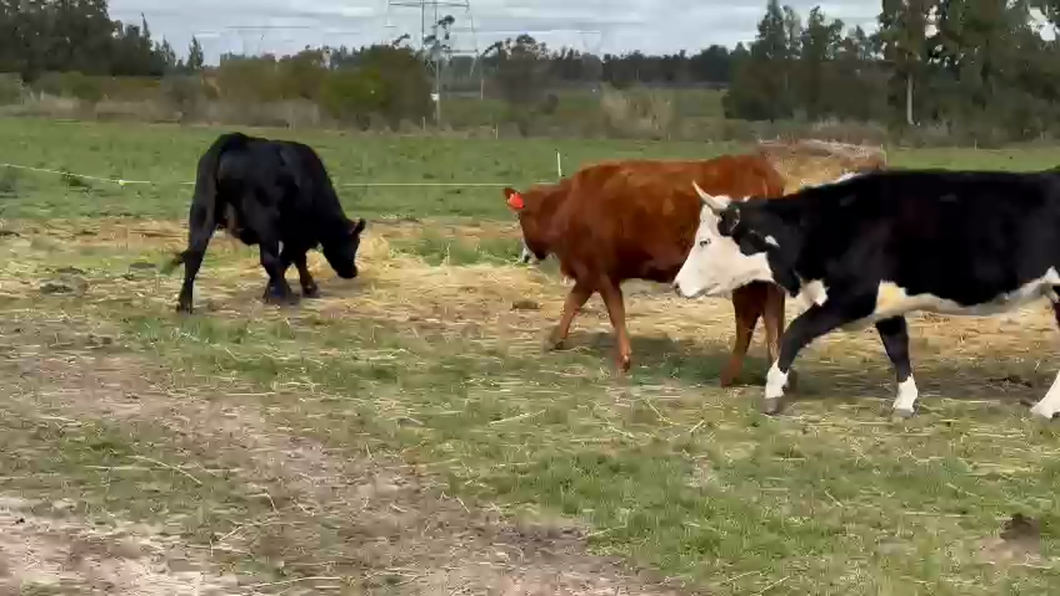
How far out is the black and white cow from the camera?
737 cm

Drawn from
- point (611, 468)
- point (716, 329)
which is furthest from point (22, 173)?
point (611, 468)

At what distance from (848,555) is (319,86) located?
1913 inches

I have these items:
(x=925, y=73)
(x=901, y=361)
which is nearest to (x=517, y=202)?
(x=901, y=361)

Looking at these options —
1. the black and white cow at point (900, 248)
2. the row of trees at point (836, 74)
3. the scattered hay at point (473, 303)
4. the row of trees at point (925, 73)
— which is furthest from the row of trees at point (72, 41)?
the black and white cow at point (900, 248)

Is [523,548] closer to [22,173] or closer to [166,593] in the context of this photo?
[166,593]

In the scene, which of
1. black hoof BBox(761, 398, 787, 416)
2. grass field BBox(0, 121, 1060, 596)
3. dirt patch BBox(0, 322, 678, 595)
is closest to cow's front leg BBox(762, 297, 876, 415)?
black hoof BBox(761, 398, 787, 416)

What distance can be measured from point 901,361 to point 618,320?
6.31ft

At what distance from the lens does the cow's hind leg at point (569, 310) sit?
30.4ft

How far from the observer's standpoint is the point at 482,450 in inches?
259

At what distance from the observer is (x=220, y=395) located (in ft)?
25.1

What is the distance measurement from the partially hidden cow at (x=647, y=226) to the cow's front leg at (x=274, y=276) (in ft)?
9.04

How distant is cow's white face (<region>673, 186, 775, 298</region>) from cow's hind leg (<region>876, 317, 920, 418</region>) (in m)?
0.77

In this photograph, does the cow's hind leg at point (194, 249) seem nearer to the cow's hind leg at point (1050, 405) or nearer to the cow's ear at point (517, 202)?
the cow's ear at point (517, 202)

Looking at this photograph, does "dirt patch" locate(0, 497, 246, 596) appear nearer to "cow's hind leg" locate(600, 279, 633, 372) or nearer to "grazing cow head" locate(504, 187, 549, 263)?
"cow's hind leg" locate(600, 279, 633, 372)
